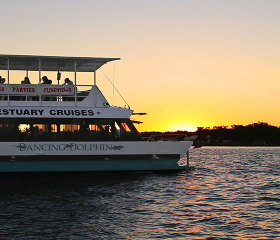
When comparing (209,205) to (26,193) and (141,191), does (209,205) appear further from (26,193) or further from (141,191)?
(26,193)

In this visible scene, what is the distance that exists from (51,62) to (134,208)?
1073 centimetres

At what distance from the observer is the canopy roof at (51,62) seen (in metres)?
20.2

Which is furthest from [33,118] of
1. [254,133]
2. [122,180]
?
[254,133]

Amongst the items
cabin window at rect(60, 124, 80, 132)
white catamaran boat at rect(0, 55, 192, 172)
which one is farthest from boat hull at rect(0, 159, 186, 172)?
cabin window at rect(60, 124, 80, 132)

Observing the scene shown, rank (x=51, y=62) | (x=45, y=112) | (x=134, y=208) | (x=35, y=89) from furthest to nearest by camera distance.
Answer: (x=51, y=62), (x=35, y=89), (x=45, y=112), (x=134, y=208)

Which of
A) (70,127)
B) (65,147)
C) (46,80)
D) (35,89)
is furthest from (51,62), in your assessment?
(65,147)

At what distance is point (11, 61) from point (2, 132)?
379 cm

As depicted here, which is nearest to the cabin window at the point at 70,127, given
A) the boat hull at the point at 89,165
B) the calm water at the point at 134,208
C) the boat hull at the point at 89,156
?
the boat hull at the point at 89,156

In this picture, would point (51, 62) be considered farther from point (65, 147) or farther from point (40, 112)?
point (65, 147)

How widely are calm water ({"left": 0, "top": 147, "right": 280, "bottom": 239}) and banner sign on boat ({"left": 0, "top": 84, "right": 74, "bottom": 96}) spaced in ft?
12.6

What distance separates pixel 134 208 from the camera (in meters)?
12.8

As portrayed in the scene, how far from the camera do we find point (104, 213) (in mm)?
11945

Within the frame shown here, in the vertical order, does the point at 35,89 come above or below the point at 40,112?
above

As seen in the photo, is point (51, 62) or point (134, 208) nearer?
point (134, 208)
